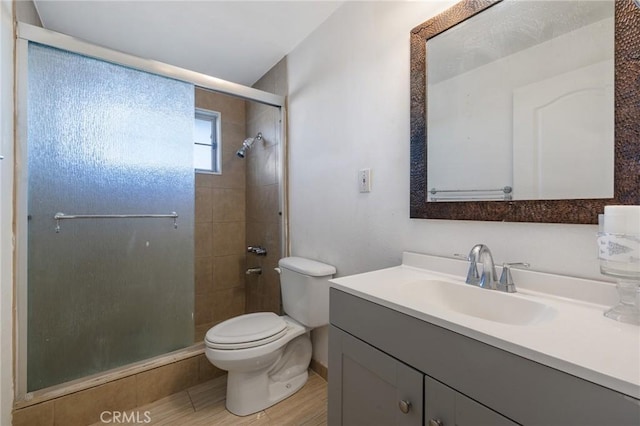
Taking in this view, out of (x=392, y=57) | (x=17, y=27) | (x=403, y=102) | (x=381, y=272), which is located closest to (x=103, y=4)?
(x=17, y=27)

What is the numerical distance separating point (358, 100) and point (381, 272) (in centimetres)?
92

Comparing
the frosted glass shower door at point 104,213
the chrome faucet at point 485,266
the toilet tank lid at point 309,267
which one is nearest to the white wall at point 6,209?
the frosted glass shower door at point 104,213

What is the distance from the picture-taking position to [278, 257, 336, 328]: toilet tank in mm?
1567

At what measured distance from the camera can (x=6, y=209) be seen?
117cm

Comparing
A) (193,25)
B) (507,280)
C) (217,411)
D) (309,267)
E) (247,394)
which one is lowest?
(217,411)

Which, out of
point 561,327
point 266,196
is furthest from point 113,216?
point 561,327

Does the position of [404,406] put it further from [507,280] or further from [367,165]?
[367,165]

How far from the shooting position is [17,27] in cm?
124

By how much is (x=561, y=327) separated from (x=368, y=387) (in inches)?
21.2

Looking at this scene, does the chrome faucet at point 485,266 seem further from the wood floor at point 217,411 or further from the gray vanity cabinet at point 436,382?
the wood floor at point 217,411

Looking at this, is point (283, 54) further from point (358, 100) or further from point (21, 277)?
point (21, 277)

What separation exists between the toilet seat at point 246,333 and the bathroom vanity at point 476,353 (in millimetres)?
553

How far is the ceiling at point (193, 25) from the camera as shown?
61.6 inches

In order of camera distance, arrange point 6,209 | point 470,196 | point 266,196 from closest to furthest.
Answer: point 470,196, point 6,209, point 266,196
